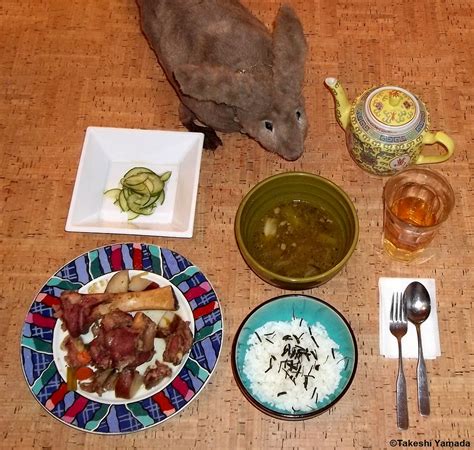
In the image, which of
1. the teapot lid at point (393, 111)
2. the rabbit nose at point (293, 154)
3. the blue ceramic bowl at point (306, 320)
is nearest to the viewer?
the blue ceramic bowl at point (306, 320)

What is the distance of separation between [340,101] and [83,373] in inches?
29.6

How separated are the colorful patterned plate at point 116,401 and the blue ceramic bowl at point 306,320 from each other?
0.05 m

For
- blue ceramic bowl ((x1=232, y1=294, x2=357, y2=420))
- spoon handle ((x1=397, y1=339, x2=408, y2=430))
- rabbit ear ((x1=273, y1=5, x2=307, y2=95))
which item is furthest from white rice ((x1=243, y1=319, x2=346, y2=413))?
rabbit ear ((x1=273, y1=5, x2=307, y2=95))

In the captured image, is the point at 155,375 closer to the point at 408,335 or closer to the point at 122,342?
the point at 122,342

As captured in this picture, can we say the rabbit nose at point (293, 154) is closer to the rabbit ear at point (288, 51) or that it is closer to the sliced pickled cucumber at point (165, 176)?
the rabbit ear at point (288, 51)

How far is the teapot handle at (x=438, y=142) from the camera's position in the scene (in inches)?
47.7

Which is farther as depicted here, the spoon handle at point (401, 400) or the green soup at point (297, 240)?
the green soup at point (297, 240)

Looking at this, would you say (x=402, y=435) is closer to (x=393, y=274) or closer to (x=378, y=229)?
(x=393, y=274)

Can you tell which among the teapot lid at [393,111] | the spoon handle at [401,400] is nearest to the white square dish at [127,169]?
the teapot lid at [393,111]

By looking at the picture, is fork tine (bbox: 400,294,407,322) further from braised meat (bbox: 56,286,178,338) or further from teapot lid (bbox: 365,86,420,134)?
braised meat (bbox: 56,286,178,338)

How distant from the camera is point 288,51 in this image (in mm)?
1200

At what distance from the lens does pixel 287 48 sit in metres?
1.20

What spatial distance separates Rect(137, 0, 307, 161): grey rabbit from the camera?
1189 millimetres

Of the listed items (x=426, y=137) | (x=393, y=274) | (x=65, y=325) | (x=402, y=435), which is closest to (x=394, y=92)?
(x=426, y=137)
